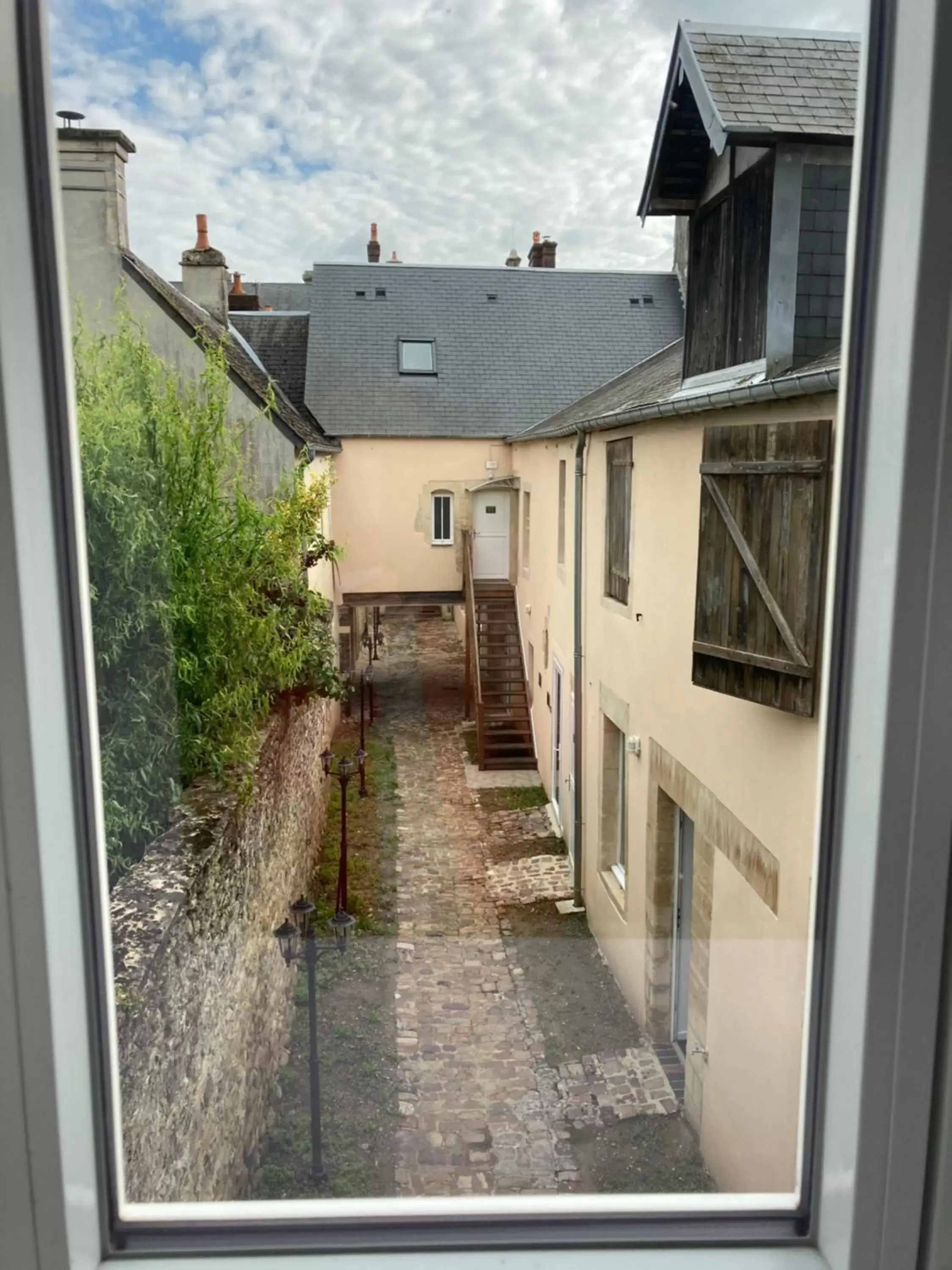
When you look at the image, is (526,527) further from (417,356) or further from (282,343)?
(282,343)

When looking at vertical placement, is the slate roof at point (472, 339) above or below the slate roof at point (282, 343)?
above

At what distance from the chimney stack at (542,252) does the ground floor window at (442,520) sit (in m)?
1.59

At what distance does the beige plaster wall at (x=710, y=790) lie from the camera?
0.92 meters

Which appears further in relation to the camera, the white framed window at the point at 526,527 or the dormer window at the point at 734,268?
the white framed window at the point at 526,527

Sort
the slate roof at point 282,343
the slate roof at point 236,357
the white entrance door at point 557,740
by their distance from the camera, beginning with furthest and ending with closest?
the white entrance door at point 557,740 → the slate roof at point 282,343 → the slate roof at point 236,357

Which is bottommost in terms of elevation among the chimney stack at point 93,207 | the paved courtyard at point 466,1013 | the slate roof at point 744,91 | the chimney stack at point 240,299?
the paved courtyard at point 466,1013

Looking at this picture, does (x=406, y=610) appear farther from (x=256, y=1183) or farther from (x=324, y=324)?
(x=256, y=1183)

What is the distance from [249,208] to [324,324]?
4.26 feet

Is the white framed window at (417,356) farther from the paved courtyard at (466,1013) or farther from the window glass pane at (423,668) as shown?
the paved courtyard at (466,1013)

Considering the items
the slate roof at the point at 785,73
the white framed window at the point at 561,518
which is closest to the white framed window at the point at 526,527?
the white framed window at the point at 561,518

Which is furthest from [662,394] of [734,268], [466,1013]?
[466,1013]

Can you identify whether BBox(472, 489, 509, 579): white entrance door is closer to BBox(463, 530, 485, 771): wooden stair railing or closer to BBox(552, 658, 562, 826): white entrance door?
BBox(463, 530, 485, 771): wooden stair railing

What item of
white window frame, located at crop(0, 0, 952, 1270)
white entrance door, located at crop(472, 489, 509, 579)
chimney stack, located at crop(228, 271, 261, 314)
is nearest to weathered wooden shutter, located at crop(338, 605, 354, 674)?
chimney stack, located at crop(228, 271, 261, 314)

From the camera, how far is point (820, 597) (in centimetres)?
80
